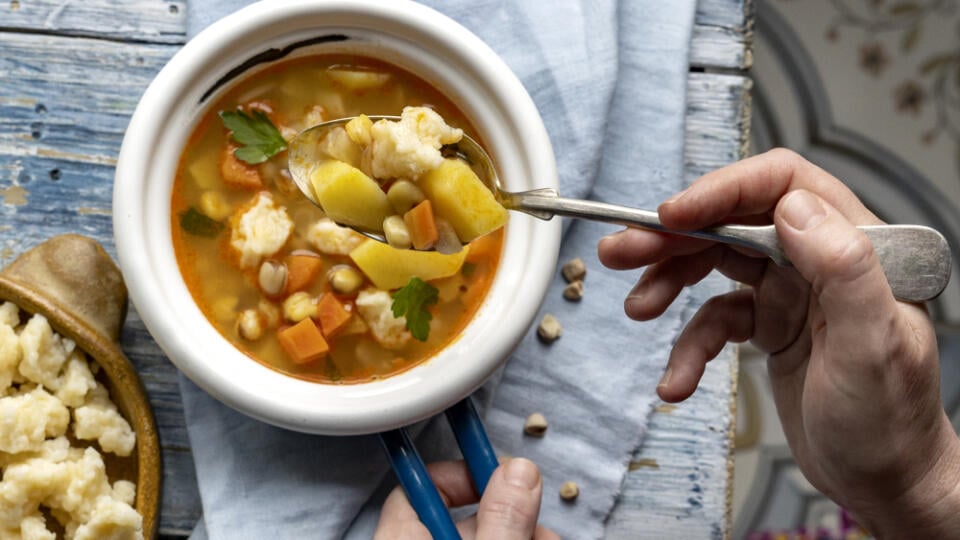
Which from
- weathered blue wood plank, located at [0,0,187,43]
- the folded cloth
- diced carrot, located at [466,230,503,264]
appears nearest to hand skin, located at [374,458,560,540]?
the folded cloth

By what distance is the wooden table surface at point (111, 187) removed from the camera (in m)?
2.09

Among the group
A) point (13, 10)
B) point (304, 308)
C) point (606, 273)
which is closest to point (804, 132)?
point (606, 273)

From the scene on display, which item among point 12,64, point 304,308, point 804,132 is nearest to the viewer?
point 304,308

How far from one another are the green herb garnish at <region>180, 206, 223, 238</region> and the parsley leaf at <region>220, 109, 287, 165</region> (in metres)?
0.14

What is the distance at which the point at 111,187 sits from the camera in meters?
2.10

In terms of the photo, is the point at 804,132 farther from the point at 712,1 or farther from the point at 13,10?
the point at 13,10

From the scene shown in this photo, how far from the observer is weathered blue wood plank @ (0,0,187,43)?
83.4 inches

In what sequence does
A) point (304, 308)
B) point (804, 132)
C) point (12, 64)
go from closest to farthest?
point (304, 308)
point (12, 64)
point (804, 132)

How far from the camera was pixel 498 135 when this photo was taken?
1900 millimetres

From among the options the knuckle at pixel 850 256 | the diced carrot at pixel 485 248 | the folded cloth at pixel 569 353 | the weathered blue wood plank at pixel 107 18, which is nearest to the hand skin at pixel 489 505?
the folded cloth at pixel 569 353

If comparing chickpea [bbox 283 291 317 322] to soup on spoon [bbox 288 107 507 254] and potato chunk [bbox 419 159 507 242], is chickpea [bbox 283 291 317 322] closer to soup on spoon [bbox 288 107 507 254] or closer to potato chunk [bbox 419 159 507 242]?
soup on spoon [bbox 288 107 507 254]

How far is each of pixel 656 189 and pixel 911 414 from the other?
748 millimetres

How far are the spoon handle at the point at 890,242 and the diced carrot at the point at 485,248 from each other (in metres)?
0.30

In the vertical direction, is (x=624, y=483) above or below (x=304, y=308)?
below
